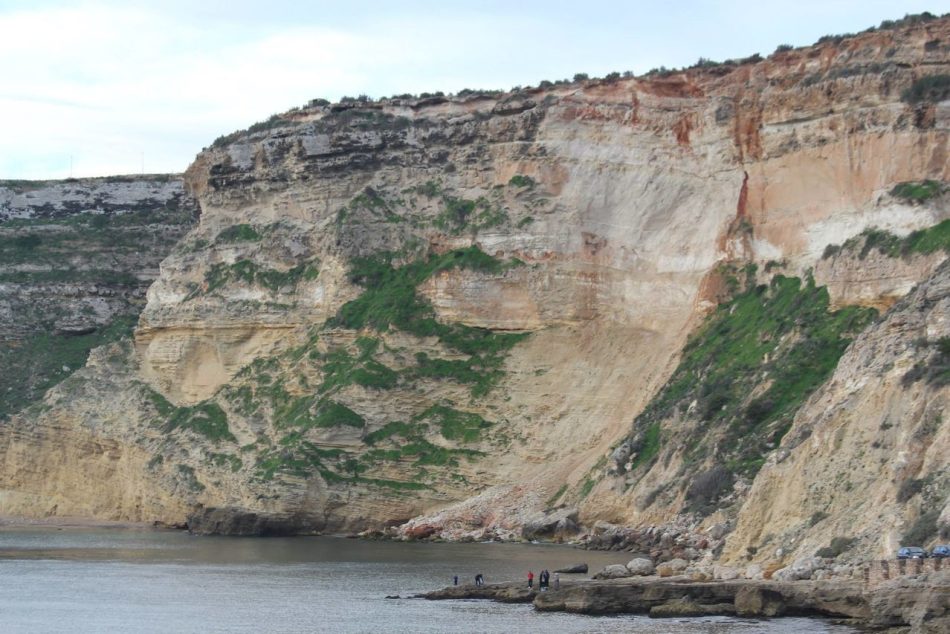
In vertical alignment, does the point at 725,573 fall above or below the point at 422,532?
below

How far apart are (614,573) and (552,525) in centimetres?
1961

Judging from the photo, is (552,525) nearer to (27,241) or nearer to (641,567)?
(641,567)

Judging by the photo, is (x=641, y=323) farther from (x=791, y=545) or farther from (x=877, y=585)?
(x=877, y=585)

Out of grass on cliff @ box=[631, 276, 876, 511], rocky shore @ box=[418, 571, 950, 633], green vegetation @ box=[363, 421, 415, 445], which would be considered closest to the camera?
rocky shore @ box=[418, 571, 950, 633]

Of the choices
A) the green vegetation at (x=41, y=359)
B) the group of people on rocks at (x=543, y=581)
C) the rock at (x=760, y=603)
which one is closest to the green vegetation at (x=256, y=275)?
→ the green vegetation at (x=41, y=359)

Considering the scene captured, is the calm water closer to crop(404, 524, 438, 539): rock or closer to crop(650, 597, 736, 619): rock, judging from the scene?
crop(650, 597, 736, 619): rock

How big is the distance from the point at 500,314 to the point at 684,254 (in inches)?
408

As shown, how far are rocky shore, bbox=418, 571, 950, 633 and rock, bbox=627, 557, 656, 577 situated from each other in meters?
2.08

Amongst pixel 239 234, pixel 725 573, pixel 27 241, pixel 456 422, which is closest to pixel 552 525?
pixel 456 422

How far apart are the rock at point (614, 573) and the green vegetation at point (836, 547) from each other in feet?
28.7

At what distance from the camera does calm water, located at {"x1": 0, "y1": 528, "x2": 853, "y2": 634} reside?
57.1m

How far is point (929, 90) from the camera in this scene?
273 feet

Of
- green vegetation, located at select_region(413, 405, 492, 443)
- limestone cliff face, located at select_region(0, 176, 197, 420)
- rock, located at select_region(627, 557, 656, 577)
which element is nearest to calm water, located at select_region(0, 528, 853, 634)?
rock, located at select_region(627, 557, 656, 577)

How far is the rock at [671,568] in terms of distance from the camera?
64.4 m
